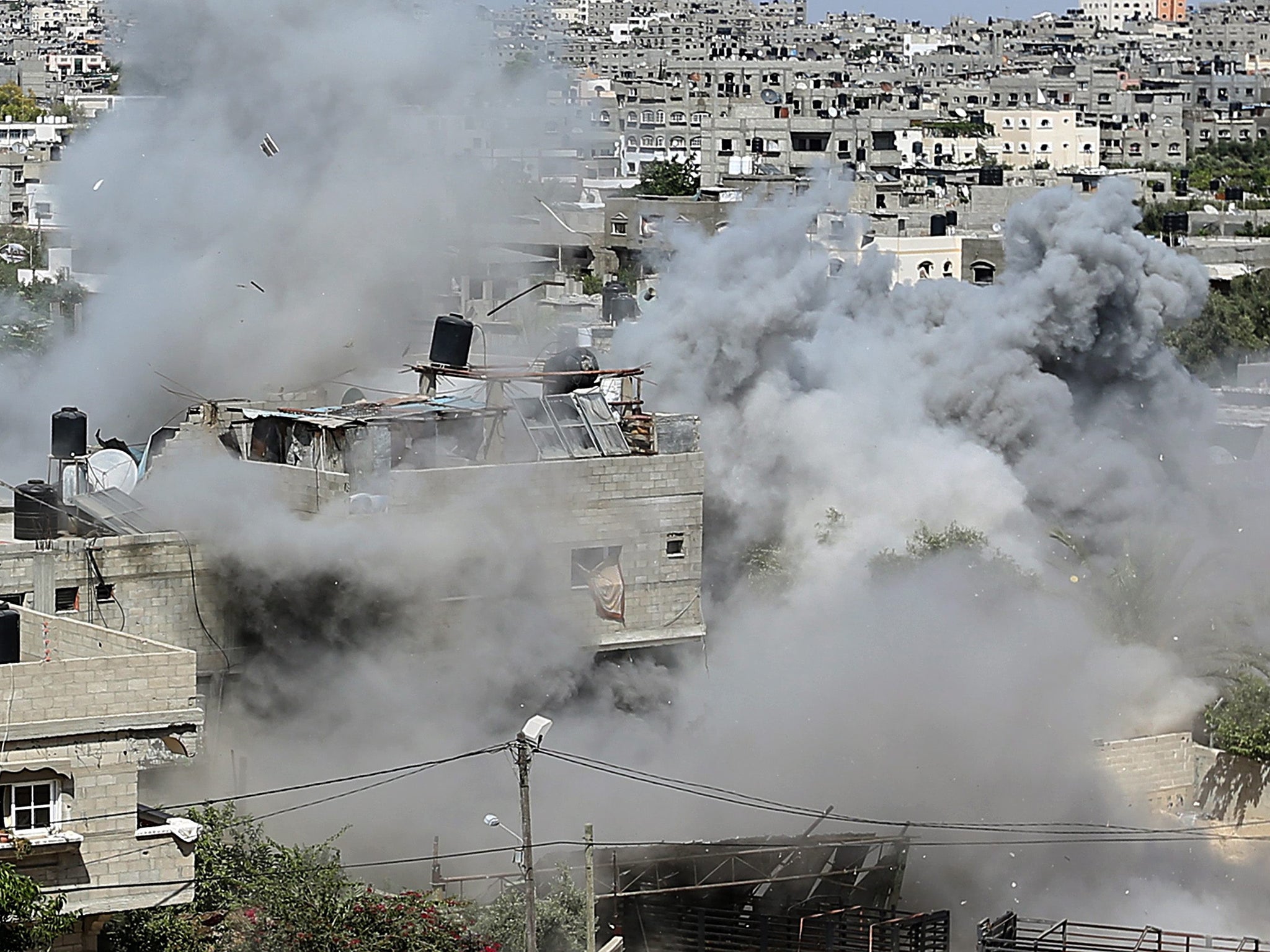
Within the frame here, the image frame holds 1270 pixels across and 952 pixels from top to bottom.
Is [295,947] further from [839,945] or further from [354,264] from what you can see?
[354,264]

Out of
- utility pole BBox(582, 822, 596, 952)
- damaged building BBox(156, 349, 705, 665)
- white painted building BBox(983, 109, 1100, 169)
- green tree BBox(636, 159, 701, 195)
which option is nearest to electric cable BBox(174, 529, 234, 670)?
damaged building BBox(156, 349, 705, 665)

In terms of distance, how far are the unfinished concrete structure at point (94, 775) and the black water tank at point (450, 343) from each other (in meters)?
8.27

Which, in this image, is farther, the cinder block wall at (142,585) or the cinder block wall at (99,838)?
the cinder block wall at (142,585)

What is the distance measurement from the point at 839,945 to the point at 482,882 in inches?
113

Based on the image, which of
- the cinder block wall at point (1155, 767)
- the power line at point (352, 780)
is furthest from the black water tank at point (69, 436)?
the cinder block wall at point (1155, 767)

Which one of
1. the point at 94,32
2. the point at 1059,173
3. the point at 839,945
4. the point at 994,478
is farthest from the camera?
the point at 94,32

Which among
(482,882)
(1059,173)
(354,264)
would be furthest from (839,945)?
(1059,173)

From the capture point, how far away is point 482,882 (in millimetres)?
17172

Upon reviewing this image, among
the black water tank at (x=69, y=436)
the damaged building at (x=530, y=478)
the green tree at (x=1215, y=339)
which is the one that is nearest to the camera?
the damaged building at (x=530, y=478)

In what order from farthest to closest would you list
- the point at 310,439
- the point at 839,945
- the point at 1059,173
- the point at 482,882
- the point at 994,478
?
1. the point at 1059,173
2. the point at 994,478
3. the point at 310,439
4. the point at 482,882
5. the point at 839,945

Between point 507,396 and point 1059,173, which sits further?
point 1059,173

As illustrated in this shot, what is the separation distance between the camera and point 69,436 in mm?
19391

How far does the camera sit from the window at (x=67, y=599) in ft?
55.4

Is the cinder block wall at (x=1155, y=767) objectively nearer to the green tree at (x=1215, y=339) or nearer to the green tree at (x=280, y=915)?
the green tree at (x=280, y=915)
